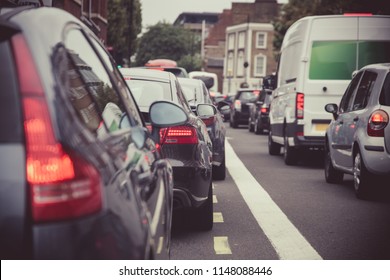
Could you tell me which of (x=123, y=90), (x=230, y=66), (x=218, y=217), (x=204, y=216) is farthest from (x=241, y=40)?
(x=123, y=90)

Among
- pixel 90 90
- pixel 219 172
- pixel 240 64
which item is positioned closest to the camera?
pixel 90 90

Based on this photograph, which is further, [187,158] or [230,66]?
[230,66]

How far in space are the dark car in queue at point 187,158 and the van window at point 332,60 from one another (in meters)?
7.19

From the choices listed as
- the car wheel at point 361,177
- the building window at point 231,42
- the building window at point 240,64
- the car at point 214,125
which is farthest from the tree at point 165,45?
the car wheel at point 361,177

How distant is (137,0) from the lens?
76.6 metres

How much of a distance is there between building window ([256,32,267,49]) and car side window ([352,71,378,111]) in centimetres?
9452

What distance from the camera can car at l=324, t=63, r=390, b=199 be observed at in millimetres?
10094

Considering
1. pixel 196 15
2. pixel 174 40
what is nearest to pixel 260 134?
pixel 174 40

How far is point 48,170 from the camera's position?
2.45 meters

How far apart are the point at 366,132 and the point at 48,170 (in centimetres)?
817

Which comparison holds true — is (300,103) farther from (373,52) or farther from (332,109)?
(332,109)

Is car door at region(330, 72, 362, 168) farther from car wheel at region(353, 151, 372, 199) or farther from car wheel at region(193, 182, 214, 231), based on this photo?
car wheel at region(193, 182, 214, 231)

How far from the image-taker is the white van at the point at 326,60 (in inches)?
594

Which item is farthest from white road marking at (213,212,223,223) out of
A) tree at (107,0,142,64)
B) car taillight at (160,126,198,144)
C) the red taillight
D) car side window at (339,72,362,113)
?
tree at (107,0,142,64)
